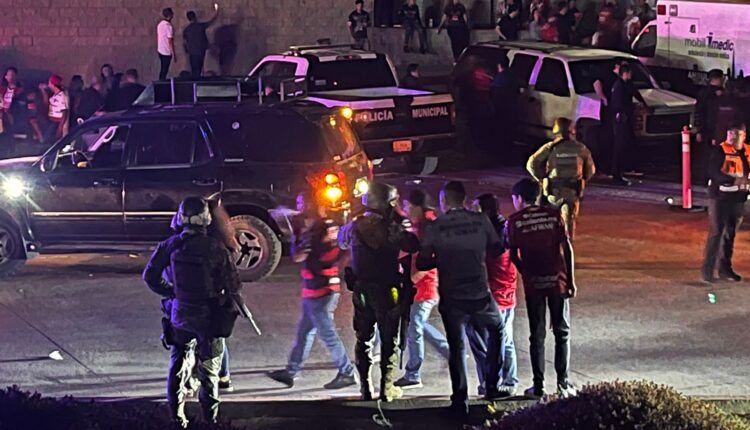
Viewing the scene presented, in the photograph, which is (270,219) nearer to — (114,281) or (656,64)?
(114,281)

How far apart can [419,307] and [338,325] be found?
2405 mm

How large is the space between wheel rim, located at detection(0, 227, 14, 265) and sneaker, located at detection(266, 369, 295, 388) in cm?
454

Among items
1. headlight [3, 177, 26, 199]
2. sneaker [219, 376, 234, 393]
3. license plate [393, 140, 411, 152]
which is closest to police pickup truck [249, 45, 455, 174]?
license plate [393, 140, 411, 152]

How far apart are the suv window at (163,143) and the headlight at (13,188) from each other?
1188 mm

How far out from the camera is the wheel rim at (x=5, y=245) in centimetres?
1373

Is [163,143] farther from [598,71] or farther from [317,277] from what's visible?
[598,71]

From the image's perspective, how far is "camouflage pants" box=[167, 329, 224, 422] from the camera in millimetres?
8281

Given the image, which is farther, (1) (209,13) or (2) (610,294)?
(1) (209,13)

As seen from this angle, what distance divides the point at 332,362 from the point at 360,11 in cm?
1816

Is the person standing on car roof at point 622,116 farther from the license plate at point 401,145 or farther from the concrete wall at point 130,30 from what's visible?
the concrete wall at point 130,30

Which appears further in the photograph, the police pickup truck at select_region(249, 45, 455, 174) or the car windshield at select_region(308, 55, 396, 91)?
the car windshield at select_region(308, 55, 396, 91)

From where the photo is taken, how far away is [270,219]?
1323 centimetres

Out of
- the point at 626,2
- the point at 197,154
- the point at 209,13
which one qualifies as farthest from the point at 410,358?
the point at 626,2

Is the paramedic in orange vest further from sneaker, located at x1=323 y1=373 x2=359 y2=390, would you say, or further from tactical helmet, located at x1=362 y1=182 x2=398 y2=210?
tactical helmet, located at x1=362 y1=182 x2=398 y2=210
